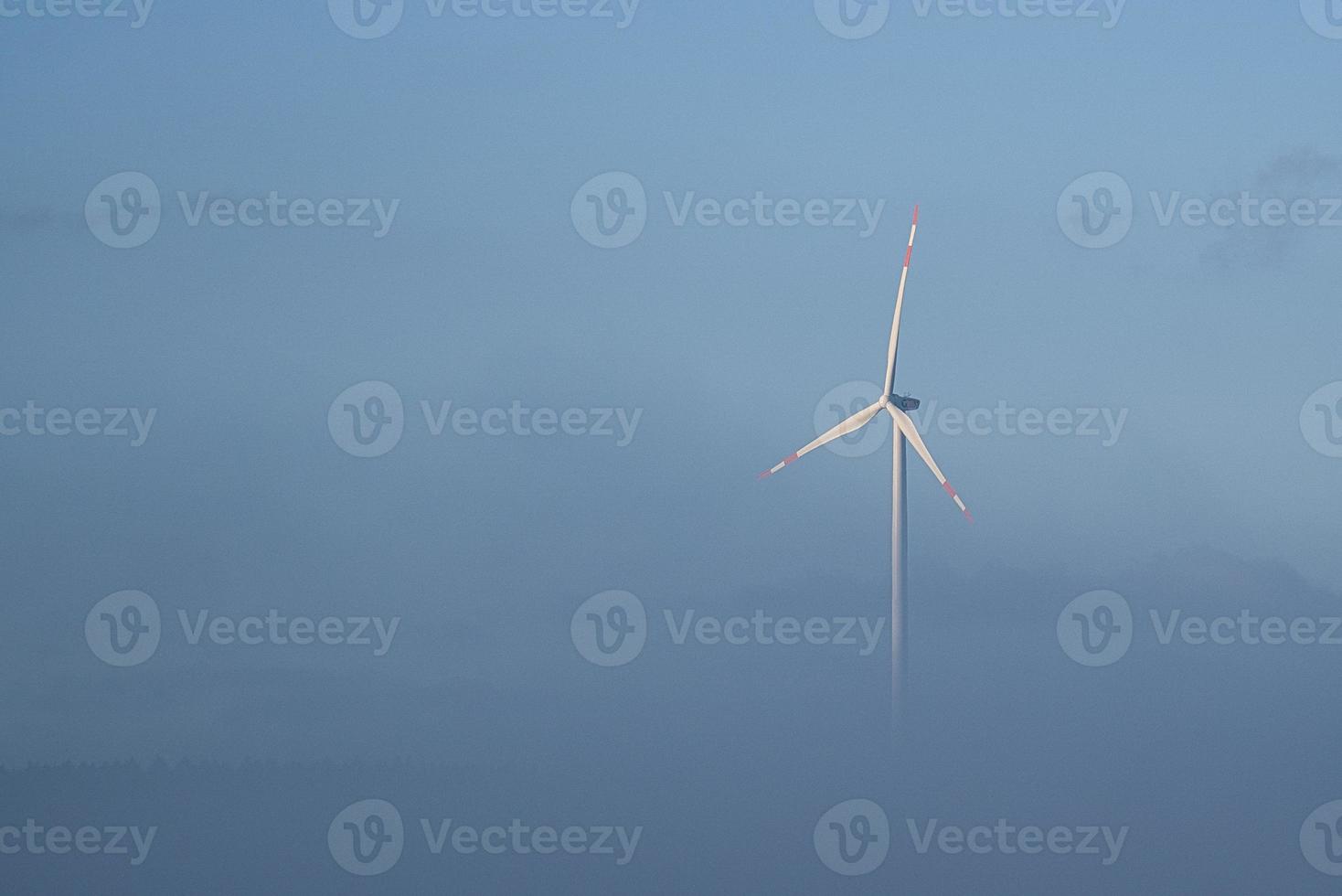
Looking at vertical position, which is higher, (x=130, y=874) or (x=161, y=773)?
(x=161, y=773)

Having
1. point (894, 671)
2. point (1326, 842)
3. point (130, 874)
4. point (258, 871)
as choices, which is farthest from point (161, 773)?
point (1326, 842)

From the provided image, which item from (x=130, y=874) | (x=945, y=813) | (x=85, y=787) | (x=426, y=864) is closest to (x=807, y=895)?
(x=945, y=813)

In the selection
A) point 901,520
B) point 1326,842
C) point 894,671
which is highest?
point 901,520

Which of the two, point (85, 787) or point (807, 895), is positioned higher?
point (85, 787)

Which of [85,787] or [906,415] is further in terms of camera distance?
[85,787]

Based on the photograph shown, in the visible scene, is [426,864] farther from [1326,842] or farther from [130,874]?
[1326,842]

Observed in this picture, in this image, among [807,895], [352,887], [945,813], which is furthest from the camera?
[352,887]

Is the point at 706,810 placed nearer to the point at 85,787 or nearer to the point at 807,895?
the point at 807,895

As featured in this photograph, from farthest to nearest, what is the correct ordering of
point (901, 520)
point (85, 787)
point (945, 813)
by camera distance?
point (85, 787) < point (945, 813) < point (901, 520)

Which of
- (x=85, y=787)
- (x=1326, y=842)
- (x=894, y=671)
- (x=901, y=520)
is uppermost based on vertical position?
(x=85, y=787)
